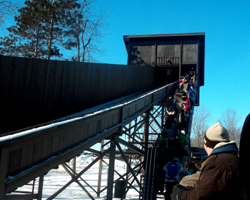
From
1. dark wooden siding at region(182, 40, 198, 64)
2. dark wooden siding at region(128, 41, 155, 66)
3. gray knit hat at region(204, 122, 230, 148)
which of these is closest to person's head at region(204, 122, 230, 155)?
gray knit hat at region(204, 122, 230, 148)

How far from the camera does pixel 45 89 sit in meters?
9.26

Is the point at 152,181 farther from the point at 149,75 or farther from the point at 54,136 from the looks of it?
the point at 149,75

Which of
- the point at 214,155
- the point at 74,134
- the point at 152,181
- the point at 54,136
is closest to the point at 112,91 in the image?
the point at 152,181

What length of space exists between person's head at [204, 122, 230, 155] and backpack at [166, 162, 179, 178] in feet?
20.5

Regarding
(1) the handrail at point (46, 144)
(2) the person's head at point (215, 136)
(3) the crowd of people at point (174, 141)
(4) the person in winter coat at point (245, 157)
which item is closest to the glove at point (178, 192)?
(2) the person's head at point (215, 136)

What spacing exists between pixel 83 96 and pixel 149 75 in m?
11.2

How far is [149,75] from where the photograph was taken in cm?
2159

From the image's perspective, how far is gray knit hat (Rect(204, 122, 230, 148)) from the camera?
2.15m

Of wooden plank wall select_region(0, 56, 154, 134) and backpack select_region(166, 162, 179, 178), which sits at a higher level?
wooden plank wall select_region(0, 56, 154, 134)

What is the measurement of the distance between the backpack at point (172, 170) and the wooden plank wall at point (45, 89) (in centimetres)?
414

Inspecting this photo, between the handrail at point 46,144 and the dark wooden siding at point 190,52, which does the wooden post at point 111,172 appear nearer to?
the handrail at point 46,144

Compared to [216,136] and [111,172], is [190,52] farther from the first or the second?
[216,136]

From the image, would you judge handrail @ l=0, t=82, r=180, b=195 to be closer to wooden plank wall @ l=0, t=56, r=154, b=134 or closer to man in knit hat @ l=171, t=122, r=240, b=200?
wooden plank wall @ l=0, t=56, r=154, b=134

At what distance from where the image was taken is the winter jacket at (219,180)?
177cm
